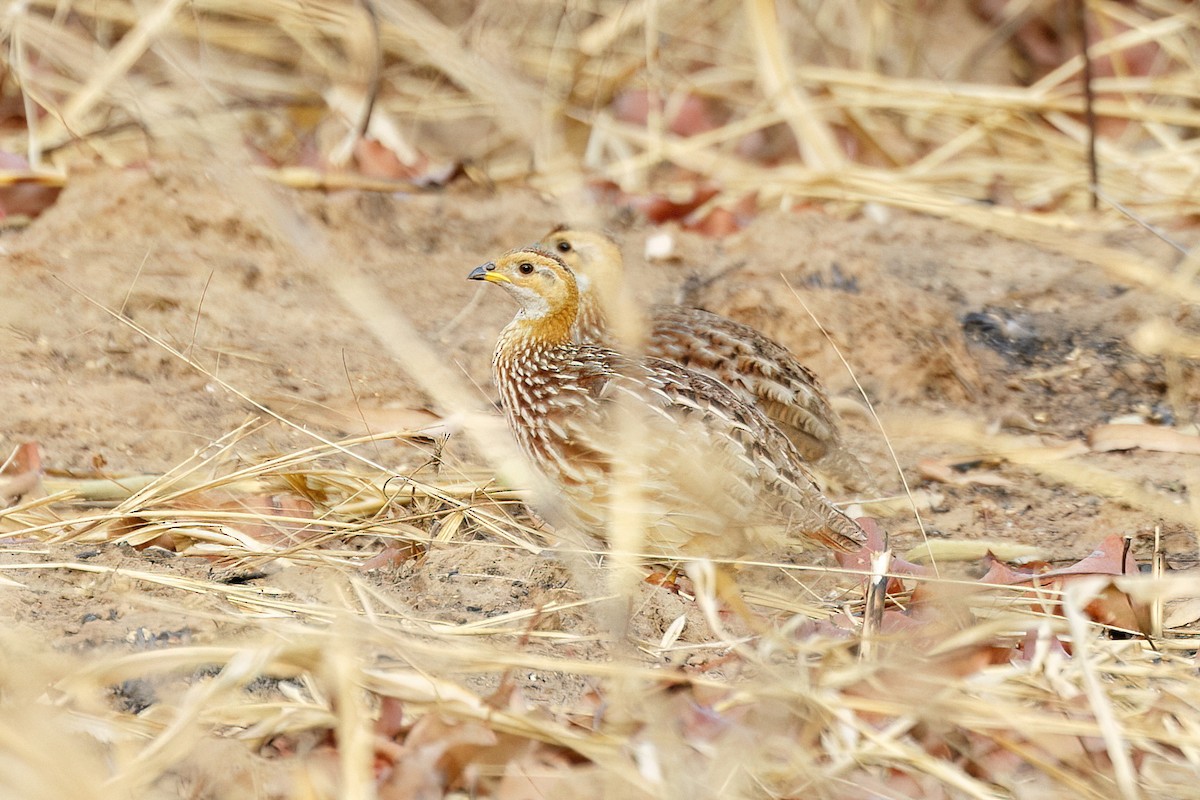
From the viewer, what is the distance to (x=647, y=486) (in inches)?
143

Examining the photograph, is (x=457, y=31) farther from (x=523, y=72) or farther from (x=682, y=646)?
(x=682, y=646)

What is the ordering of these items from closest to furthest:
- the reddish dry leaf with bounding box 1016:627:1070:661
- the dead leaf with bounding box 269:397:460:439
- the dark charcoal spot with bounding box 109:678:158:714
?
the dark charcoal spot with bounding box 109:678:158:714, the reddish dry leaf with bounding box 1016:627:1070:661, the dead leaf with bounding box 269:397:460:439

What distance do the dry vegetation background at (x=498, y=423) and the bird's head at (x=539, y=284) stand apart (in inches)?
15.3

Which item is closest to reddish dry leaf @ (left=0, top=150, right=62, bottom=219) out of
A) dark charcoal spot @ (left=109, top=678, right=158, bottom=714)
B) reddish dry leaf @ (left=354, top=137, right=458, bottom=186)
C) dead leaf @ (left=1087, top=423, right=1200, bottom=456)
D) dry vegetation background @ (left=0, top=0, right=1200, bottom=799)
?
dry vegetation background @ (left=0, top=0, right=1200, bottom=799)

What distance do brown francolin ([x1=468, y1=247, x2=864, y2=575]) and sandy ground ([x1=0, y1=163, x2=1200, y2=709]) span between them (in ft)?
0.86

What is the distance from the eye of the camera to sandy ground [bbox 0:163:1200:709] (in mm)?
3482

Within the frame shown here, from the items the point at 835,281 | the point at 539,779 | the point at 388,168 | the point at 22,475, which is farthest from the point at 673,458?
the point at 388,168

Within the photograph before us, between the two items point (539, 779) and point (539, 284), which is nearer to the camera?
point (539, 779)

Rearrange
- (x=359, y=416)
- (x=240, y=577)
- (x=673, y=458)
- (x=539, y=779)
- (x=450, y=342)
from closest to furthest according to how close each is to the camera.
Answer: (x=539, y=779) → (x=240, y=577) → (x=673, y=458) → (x=359, y=416) → (x=450, y=342)

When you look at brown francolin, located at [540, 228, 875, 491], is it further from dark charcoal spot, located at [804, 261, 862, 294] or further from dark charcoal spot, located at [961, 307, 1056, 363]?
dark charcoal spot, located at [961, 307, 1056, 363]

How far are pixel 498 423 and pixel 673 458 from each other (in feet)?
2.30

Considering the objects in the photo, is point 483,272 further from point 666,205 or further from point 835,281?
point 666,205

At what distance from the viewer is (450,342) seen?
16.7 feet

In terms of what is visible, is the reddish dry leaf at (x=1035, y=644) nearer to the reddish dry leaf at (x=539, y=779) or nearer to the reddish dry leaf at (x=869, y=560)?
the reddish dry leaf at (x=869, y=560)
